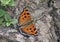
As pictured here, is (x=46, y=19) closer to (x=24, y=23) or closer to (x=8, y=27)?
(x=24, y=23)

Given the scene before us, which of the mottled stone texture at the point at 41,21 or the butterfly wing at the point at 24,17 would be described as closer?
the mottled stone texture at the point at 41,21

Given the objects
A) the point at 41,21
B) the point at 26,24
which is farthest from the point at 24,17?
the point at 41,21

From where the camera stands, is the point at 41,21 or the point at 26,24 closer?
the point at 26,24

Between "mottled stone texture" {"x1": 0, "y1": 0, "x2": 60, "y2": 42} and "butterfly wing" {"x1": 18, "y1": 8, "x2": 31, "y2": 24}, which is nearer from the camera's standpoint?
"mottled stone texture" {"x1": 0, "y1": 0, "x2": 60, "y2": 42}

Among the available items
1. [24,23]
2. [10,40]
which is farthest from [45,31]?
[10,40]

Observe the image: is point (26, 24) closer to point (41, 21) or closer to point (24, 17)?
point (24, 17)
